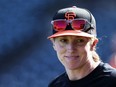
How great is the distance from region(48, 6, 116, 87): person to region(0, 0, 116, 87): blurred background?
108 cm

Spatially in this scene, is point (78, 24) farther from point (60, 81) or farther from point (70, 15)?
point (60, 81)

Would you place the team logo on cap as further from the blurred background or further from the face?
the blurred background

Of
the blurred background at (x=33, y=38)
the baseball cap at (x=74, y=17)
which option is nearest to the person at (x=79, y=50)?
the baseball cap at (x=74, y=17)

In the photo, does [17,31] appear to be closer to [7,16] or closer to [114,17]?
[7,16]

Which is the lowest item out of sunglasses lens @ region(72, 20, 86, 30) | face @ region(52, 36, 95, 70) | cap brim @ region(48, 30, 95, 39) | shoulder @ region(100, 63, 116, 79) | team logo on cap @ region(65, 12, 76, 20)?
shoulder @ region(100, 63, 116, 79)

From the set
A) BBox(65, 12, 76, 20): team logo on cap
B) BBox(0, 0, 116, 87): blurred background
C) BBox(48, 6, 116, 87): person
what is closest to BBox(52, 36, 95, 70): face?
BBox(48, 6, 116, 87): person

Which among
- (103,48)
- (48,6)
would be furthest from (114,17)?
(48,6)

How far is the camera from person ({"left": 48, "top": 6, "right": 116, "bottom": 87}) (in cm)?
207

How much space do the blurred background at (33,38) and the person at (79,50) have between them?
108 cm

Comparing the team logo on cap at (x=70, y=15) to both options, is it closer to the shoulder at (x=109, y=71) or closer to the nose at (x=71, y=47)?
the nose at (x=71, y=47)

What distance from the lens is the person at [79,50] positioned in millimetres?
2074

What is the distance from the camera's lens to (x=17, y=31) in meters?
3.72

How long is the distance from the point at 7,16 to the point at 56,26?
1.71m

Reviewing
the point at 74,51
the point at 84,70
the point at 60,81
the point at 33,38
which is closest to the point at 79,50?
the point at 74,51
